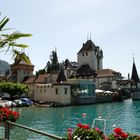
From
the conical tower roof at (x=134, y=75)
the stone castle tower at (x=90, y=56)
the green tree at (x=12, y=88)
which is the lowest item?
the green tree at (x=12, y=88)

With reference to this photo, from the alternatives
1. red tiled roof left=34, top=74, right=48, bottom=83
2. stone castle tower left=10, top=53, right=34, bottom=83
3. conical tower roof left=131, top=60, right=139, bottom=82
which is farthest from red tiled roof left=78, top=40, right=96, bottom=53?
red tiled roof left=34, top=74, right=48, bottom=83

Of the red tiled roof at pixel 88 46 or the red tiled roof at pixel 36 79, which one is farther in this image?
the red tiled roof at pixel 88 46

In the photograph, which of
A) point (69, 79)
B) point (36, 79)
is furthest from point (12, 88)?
point (69, 79)

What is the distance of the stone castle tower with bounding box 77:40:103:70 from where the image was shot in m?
122

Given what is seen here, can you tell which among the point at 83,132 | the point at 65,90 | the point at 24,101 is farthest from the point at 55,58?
the point at 83,132

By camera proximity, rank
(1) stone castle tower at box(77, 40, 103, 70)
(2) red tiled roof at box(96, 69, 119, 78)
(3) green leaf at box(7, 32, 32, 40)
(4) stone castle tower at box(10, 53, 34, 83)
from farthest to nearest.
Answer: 1. (1) stone castle tower at box(77, 40, 103, 70)
2. (2) red tiled roof at box(96, 69, 119, 78)
3. (4) stone castle tower at box(10, 53, 34, 83)
4. (3) green leaf at box(7, 32, 32, 40)

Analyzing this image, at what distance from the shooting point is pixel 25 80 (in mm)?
96938

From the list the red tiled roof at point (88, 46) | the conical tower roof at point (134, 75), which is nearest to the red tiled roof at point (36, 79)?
the red tiled roof at point (88, 46)

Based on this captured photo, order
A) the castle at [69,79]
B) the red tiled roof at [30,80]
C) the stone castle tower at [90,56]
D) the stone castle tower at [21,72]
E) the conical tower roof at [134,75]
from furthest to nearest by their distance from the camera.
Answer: the conical tower roof at [134,75] → the stone castle tower at [90,56] → the stone castle tower at [21,72] → the red tiled roof at [30,80] → the castle at [69,79]

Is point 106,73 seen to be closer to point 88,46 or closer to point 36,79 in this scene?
point 88,46

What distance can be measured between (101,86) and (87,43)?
23399 millimetres

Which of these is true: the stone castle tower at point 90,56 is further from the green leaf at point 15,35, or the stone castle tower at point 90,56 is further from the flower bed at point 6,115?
the flower bed at point 6,115

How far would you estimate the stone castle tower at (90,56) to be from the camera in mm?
121938

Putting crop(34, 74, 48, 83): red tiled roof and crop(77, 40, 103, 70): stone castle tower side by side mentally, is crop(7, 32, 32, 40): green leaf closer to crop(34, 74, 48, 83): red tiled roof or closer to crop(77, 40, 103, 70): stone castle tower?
crop(34, 74, 48, 83): red tiled roof
